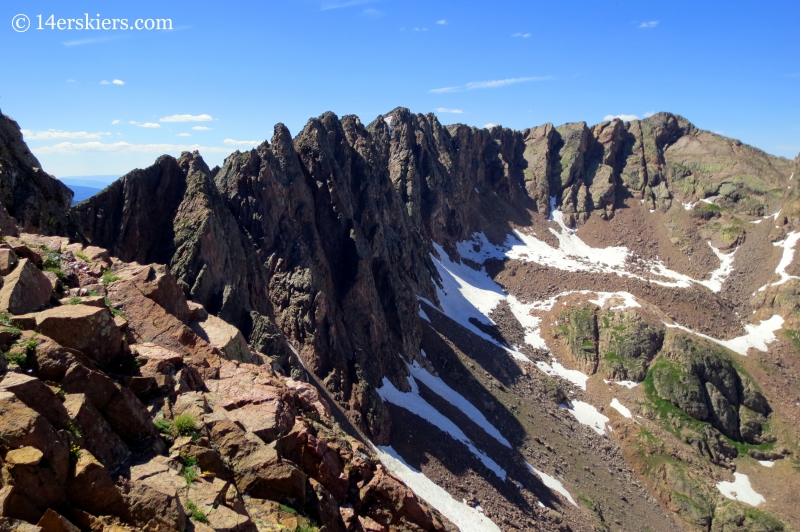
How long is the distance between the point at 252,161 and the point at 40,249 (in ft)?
129

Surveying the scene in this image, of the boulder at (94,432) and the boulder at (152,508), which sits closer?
the boulder at (152,508)

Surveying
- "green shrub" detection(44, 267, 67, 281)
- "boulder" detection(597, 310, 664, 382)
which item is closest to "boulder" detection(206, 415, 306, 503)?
"green shrub" detection(44, 267, 67, 281)

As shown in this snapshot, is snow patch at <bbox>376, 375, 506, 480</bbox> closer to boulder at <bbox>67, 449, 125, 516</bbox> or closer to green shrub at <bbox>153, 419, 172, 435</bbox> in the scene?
green shrub at <bbox>153, 419, 172, 435</bbox>

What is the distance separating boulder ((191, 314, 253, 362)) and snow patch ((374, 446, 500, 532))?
2438cm

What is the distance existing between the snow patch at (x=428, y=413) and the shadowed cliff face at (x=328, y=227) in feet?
5.29

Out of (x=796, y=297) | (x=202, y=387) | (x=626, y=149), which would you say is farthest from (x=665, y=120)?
(x=202, y=387)

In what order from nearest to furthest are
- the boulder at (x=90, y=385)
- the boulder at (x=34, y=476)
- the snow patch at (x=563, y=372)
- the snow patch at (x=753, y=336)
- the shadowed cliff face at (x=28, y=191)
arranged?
the boulder at (x=34, y=476), the boulder at (x=90, y=385), the shadowed cliff face at (x=28, y=191), the snow patch at (x=563, y=372), the snow patch at (x=753, y=336)

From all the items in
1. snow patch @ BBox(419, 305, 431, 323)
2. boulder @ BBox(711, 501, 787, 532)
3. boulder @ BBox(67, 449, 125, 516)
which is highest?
boulder @ BBox(67, 449, 125, 516)

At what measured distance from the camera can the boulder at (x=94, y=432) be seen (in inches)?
376

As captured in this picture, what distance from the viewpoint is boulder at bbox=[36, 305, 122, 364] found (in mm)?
11266

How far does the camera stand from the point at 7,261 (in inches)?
477

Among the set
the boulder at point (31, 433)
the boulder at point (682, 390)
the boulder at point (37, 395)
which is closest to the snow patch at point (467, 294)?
the boulder at point (682, 390)

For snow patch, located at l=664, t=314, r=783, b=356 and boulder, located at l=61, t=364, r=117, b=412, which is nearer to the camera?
boulder, located at l=61, t=364, r=117, b=412

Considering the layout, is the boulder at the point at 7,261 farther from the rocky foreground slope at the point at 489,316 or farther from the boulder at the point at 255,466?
the boulder at the point at 255,466
